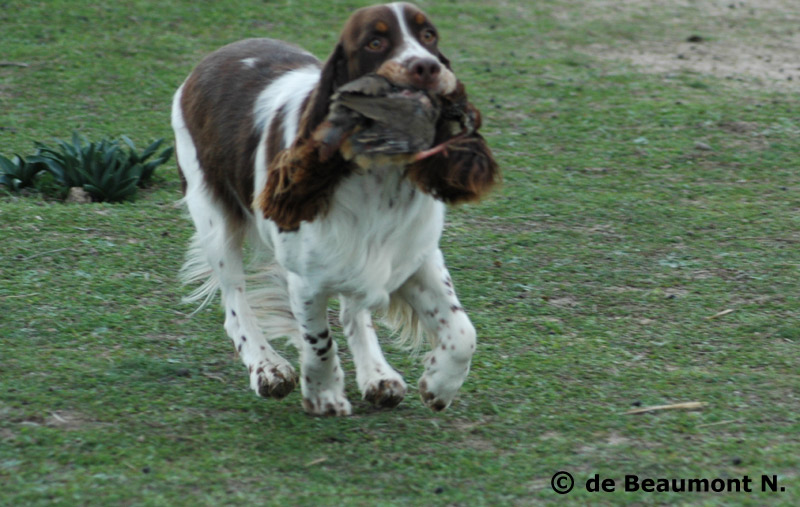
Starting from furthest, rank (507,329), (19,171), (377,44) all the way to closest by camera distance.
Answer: (19,171), (507,329), (377,44)

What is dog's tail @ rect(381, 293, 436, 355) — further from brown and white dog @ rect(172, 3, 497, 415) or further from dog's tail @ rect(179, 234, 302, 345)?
dog's tail @ rect(179, 234, 302, 345)

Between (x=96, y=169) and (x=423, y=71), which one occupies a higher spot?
(x=423, y=71)

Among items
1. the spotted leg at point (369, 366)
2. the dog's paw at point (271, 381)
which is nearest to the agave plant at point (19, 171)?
the dog's paw at point (271, 381)

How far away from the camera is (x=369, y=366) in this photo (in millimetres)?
3859

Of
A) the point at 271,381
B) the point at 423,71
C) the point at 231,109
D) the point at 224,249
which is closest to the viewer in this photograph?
the point at 423,71

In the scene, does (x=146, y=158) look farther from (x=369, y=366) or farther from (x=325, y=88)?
(x=325, y=88)

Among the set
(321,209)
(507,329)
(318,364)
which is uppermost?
(321,209)

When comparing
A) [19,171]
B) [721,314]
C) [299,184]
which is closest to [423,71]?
[299,184]

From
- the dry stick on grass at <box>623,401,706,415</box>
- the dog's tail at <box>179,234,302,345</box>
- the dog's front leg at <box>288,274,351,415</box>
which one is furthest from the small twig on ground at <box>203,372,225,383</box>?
the dry stick on grass at <box>623,401,706,415</box>

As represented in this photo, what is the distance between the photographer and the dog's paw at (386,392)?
12.3ft

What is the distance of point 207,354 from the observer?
4273mm

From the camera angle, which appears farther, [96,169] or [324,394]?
[96,169]

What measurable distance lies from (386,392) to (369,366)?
15 centimetres

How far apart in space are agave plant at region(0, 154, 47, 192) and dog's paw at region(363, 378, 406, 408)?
3.12 meters
